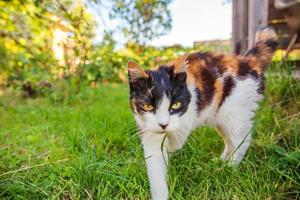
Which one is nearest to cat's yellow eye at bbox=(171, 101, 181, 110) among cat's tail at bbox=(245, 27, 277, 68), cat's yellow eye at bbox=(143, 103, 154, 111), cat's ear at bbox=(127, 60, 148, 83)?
cat's yellow eye at bbox=(143, 103, 154, 111)

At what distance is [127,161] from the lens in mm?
1936

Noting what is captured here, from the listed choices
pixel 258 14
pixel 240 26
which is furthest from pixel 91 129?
pixel 240 26

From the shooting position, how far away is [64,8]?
3.57 metres

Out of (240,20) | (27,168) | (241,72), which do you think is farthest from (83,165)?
(240,20)

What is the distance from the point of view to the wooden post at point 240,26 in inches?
156

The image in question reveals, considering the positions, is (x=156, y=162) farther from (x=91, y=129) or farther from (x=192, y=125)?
(x=91, y=129)

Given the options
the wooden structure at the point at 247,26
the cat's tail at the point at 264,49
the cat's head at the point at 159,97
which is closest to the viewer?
the cat's head at the point at 159,97

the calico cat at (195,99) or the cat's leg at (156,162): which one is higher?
the calico cat at (195,99)

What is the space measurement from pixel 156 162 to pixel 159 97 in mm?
375

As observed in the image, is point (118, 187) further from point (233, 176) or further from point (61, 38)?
point (61, 38)

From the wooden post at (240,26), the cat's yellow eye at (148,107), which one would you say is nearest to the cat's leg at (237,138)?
the cat's yellow eye at (148,107)

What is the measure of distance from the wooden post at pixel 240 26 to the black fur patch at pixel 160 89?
242 cm

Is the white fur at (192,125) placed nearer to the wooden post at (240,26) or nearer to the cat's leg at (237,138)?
the cat's leg at (237,138)

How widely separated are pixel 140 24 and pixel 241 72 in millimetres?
2448
